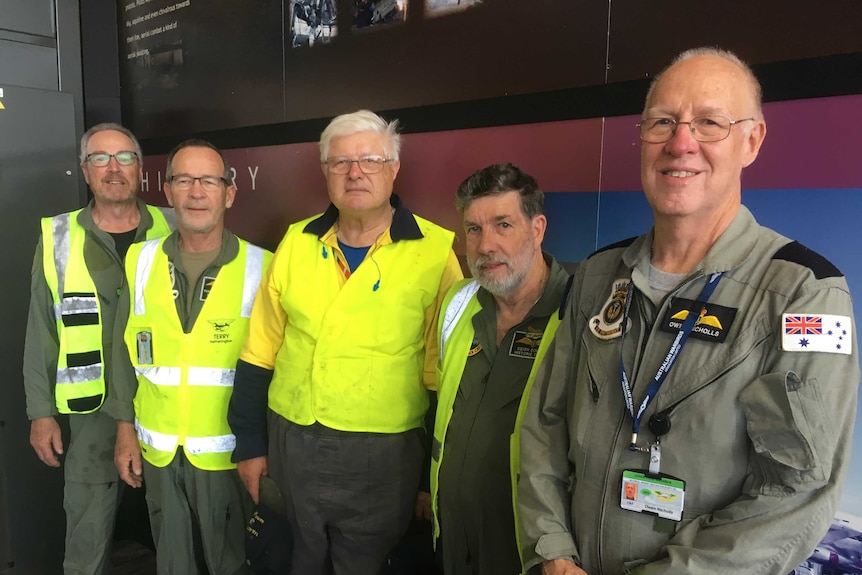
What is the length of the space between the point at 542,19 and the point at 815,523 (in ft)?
4.86

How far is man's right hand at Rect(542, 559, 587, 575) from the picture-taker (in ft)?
3.72

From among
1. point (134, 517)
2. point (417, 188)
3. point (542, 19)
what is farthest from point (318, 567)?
point (134, 517)

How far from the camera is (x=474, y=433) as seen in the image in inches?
61.2

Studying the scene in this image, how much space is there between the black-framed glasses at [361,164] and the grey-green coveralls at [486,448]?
56 centimetres

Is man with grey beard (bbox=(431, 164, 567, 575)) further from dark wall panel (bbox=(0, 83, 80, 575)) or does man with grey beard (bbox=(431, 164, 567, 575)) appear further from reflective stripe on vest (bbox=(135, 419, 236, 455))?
dark wall panel (bbox=(0, 83, 80, 575))

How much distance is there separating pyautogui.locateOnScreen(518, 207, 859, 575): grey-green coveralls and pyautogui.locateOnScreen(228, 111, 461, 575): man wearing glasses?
0.65m

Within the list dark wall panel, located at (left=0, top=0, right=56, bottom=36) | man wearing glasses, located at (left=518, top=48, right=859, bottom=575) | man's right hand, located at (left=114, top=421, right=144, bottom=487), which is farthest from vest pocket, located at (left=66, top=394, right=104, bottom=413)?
dark wall panel, located at (left=0, top=0, right=56, bottom=36)

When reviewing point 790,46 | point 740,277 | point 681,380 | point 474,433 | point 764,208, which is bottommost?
point 474,433

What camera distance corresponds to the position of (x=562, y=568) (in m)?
1.15

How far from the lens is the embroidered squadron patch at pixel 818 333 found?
94 centimetres

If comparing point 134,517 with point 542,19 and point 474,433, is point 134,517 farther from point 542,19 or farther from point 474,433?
point 542,19

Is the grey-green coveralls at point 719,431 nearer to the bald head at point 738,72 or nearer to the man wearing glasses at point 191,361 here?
the bald head at point 738,72

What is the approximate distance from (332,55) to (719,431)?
2.05m

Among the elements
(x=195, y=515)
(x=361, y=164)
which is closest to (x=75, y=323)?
(x=195, y=515)
